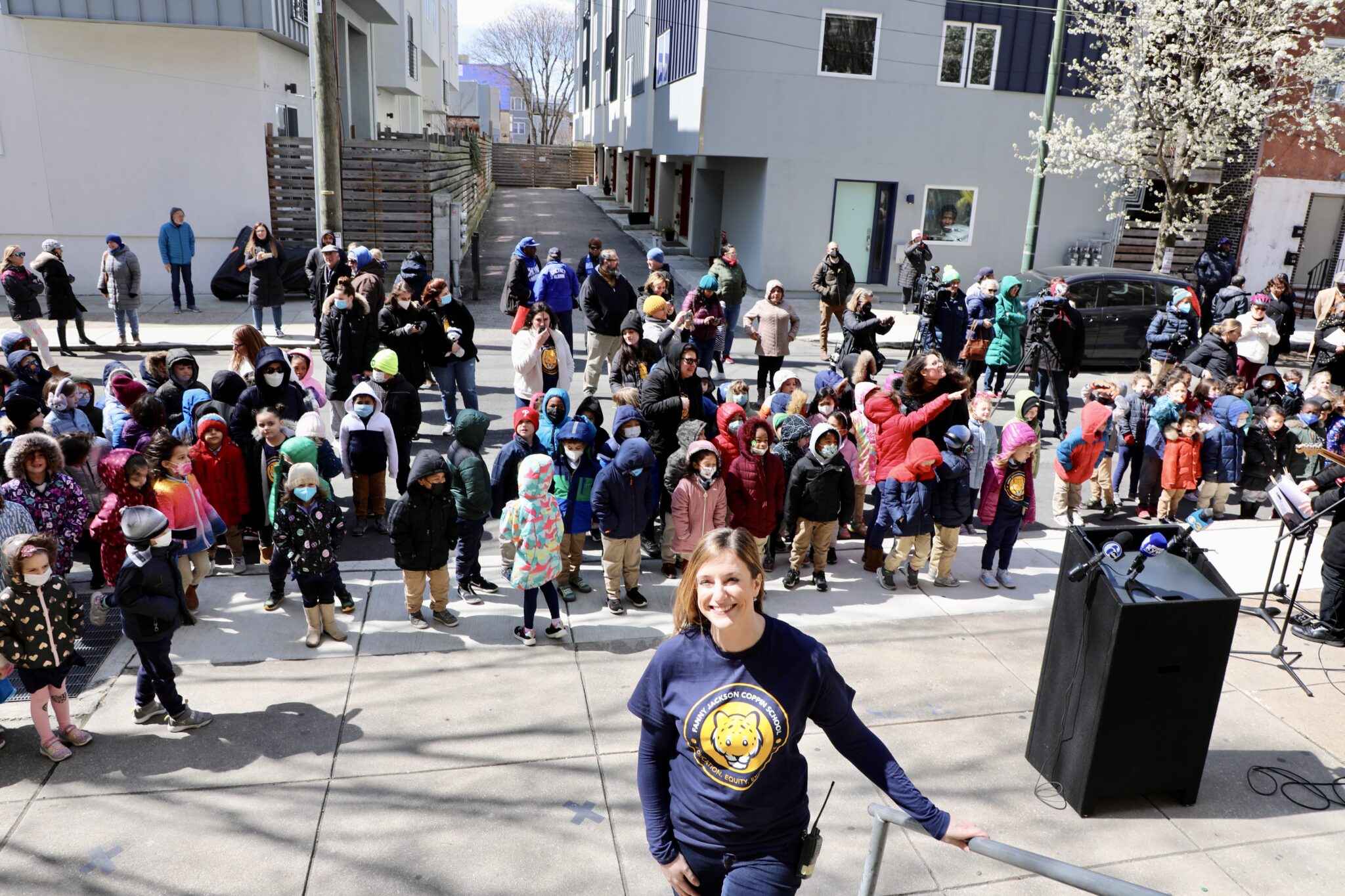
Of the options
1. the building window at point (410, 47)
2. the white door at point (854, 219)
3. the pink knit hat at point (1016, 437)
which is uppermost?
the building window at point (410, 47)

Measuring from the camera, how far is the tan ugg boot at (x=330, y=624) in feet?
21.0

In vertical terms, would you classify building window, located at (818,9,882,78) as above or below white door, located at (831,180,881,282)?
above

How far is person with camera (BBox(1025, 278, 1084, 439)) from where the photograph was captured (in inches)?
452

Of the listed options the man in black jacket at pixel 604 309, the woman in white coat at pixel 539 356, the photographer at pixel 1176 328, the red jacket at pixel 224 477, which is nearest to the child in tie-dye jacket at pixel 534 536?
the red jacket at pixel 224 477

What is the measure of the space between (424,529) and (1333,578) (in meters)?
6.55

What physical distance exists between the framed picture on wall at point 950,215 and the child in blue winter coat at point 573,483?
16.3 metres

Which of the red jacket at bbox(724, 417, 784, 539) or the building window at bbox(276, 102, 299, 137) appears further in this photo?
the building window at bbox(276, 102, 299, 137)

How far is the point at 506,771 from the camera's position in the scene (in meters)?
5.18

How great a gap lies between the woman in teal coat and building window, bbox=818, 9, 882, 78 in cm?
930

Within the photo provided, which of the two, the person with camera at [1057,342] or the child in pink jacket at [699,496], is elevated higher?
the person with camera at [1057,342]

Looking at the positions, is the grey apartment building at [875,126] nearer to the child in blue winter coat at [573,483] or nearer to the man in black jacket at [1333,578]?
the child in blue winter coat at [573,483]

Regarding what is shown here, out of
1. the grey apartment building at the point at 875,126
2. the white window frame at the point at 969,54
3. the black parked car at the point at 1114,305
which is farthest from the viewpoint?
the white window frame at the point at 969,54

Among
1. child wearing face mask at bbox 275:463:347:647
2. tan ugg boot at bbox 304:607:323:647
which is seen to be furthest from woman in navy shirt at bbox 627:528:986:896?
tan ugg boot at bbox 304:607:323:647

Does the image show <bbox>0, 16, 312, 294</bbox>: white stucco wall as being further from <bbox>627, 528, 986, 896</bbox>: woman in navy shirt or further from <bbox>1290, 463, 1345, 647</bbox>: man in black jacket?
<bbox>627, 528, 986, 896</bbox>: woman in navy shirt
